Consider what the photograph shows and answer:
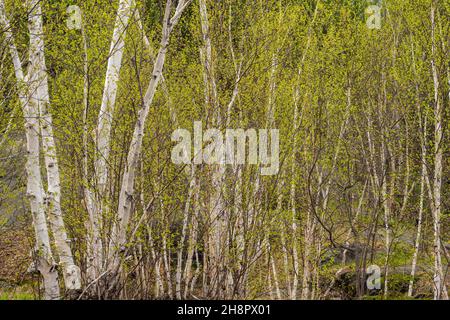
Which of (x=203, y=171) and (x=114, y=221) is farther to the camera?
(x=203, y=171)

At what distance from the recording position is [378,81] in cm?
1341

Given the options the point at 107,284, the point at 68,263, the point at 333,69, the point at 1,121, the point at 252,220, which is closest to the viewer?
the point at 107,284

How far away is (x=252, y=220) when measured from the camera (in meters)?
8.02

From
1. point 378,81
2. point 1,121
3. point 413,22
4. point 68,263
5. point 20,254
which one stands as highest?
point 413,22

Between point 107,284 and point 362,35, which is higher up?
point 362,35

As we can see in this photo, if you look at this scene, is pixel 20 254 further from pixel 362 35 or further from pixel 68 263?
pixel 362 35

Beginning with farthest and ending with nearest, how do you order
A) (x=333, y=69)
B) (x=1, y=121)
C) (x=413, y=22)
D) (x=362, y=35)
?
(x=362, y=35), (x=333, y=69), (x=413, y=22), (x=1, y=121)

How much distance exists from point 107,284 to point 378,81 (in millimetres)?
9712

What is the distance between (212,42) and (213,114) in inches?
85.8

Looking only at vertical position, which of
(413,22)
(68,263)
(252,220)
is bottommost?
(68,263)

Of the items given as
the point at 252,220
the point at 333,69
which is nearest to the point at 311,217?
the point at 252,220

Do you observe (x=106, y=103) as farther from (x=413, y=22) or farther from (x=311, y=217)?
(x=413, y=22)

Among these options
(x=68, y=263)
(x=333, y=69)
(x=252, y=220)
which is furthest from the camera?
(x=333, y=69)

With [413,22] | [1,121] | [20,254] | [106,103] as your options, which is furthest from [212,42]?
[20,254]
